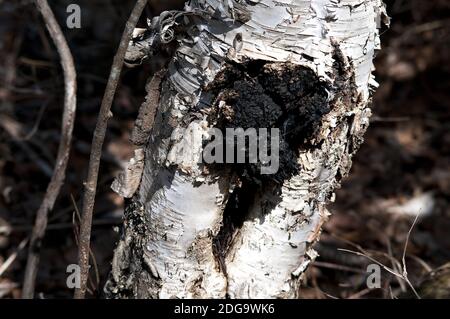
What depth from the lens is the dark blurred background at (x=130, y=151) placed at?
8.56ft

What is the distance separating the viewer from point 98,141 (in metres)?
1.54

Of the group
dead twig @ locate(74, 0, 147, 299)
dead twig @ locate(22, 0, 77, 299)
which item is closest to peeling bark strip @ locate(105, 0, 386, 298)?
dead twig @ locate(74, 0, 147, 299)

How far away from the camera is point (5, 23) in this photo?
3.40 m

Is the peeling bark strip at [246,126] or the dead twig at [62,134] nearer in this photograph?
the peeling bark strip at [246,126]

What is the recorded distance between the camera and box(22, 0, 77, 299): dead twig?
6.39 ft

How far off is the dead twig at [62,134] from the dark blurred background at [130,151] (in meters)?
0.19

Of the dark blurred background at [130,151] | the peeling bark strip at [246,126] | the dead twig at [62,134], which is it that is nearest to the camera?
the peeling bark strip at [246,126]

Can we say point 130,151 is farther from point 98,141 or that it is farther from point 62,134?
point 98,141

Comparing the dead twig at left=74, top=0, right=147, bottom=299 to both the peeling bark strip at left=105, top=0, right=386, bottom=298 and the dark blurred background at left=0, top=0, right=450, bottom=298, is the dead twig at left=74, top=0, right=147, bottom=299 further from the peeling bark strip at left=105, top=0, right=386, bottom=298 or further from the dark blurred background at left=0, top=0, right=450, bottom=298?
the dark blurred background at left=0, top=0, right=450, bottom=298

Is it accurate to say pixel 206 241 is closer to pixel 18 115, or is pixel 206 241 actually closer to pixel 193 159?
pixel 193 159

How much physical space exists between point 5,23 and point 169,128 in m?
2.24

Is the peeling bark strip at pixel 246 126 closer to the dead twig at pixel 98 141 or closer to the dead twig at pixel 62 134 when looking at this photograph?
the dead twig at pixel 98 141

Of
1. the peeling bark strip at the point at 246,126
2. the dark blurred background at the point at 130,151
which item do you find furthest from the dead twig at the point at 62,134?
the peeling bark strip at the point at 246,126

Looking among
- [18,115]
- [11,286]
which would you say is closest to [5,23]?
[18,115]
